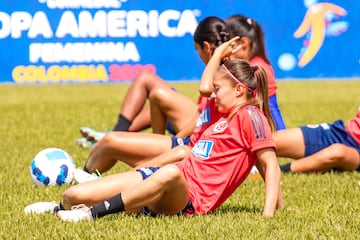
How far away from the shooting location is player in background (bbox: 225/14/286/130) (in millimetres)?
7902

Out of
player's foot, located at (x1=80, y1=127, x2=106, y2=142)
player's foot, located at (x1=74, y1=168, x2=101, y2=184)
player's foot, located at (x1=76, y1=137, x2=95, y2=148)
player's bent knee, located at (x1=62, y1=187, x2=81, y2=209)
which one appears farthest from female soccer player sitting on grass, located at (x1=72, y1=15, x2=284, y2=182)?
player's foot, located at (x1=76, y1=137, x2=95, y2=148)

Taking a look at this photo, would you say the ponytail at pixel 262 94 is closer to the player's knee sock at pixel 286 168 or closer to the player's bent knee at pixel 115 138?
the player's bent knee at pixel 115 138

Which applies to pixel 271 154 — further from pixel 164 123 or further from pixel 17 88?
pixel 17 88

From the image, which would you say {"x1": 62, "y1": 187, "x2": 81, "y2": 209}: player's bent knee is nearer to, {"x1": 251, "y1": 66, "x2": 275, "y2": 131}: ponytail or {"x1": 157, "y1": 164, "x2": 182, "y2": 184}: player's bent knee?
{"x1": 157, "y1": 164, "x2": 182, "y2": 184}: player's bent knee

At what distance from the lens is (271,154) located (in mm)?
5637

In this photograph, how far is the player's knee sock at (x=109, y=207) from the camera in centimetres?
550

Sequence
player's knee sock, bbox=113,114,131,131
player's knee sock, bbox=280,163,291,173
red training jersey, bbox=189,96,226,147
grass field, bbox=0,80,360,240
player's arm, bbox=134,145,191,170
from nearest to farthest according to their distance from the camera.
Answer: grass field, bbox=0,80,360,240
red training jersey, bbox=189,96,226,147
player's arm, bbox=134,145,191,170
player's knee sock, bbox=280,163,291,173
player's knee sock, bbox=113,114,131,131

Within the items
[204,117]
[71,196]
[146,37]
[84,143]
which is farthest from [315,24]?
[71,196]

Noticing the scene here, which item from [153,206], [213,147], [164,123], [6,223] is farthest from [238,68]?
[164,123]

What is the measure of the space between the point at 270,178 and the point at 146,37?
12600mm

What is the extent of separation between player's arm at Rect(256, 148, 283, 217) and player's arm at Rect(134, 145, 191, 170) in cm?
129

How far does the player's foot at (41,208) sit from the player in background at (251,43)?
93.8 inches

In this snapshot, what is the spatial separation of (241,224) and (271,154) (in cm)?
47

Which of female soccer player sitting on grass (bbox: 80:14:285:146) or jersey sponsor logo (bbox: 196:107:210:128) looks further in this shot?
female soccer player sitting on grass (bbox: 80:14:285:146)
